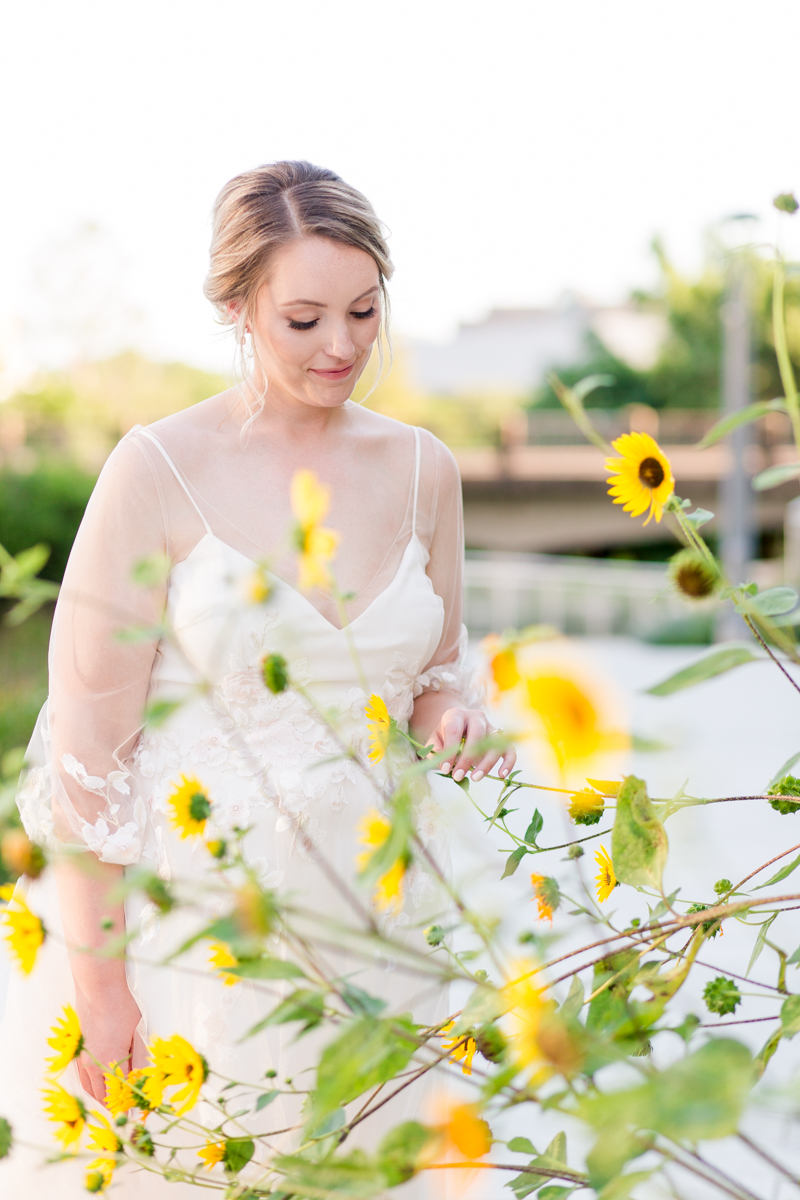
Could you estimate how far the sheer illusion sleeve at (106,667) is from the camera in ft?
3.87

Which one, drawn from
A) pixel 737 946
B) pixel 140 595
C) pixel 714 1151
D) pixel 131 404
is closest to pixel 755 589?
pixel 140 595

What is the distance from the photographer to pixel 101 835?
1.19 meters

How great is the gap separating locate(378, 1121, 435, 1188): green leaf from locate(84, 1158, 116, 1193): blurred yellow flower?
0.22 m

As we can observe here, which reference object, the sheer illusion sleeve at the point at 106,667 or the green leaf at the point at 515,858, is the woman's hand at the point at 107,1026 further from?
the green leaf at the point at 515,858

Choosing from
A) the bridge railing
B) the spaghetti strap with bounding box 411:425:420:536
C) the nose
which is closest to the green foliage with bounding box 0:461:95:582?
the bridge railing

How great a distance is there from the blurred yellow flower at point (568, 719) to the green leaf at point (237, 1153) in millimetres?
278

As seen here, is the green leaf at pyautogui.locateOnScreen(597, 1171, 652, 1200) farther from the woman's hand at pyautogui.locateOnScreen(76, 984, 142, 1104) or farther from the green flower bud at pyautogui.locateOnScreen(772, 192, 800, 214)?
the woman's hand at pyautogui.locateOnScreen(76, 984, 142, 1104)

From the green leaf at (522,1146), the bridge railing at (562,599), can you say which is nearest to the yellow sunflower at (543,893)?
the green leaf at (522,1146)

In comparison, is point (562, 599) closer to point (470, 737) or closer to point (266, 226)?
point (266, 226)

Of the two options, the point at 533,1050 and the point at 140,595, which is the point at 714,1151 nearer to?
the point at 140,595

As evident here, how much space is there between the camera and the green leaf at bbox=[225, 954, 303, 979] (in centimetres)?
44

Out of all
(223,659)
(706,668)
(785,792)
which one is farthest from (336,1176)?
(223,659)

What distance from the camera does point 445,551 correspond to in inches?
58.2

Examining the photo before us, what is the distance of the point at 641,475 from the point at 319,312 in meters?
0.57
